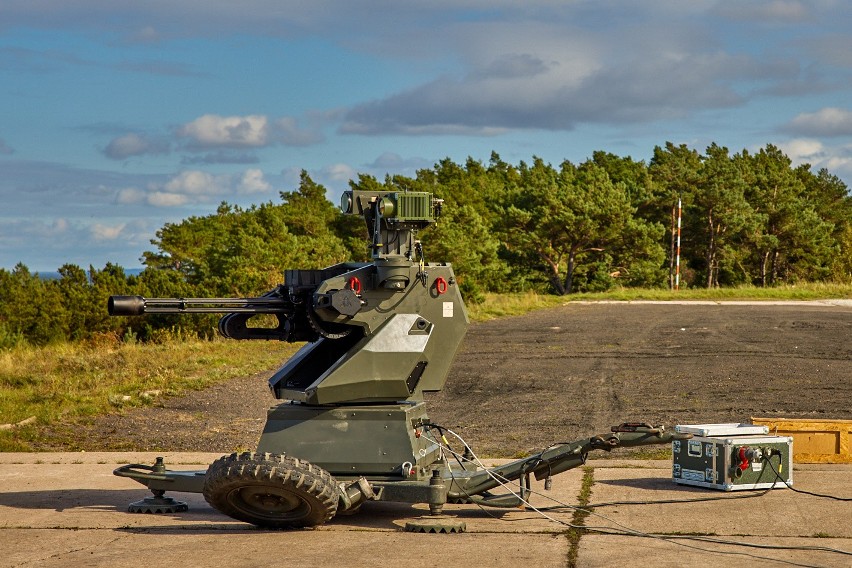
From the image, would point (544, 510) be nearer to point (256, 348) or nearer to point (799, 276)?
point (256, 348)

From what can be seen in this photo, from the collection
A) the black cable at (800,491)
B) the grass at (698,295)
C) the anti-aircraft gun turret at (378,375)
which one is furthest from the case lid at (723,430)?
the grass at (698,295)

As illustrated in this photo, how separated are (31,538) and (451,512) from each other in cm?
312

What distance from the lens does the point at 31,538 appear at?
806cm

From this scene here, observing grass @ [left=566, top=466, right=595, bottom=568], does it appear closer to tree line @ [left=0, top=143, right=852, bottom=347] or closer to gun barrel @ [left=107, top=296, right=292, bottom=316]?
gun barrel @ [left=107, top=296, right=292, bottom=316]

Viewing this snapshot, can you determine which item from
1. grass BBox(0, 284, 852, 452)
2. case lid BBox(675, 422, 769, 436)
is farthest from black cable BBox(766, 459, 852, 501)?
grass BBox(0, 284, 852, 452)

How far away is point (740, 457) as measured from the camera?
949cm

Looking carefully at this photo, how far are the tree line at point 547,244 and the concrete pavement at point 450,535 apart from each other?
2754 centimetres

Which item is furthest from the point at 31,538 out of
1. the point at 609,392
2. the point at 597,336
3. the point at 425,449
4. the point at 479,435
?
the point at 597,336

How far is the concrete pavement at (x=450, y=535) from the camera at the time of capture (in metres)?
7.36

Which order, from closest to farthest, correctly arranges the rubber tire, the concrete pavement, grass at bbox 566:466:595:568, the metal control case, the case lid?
1. the concrete pavement
2. grass at bbox 566:466:595:568
3. the rubber tire
4. the metal control case
5. the case lid

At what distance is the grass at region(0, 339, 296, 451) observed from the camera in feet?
49.4

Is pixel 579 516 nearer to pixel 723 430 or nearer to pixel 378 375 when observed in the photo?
pixel 723 430

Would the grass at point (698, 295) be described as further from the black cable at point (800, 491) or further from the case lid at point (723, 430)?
the black cable at point (800, 491)

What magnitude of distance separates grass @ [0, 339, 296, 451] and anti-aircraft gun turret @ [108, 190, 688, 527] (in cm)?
526
